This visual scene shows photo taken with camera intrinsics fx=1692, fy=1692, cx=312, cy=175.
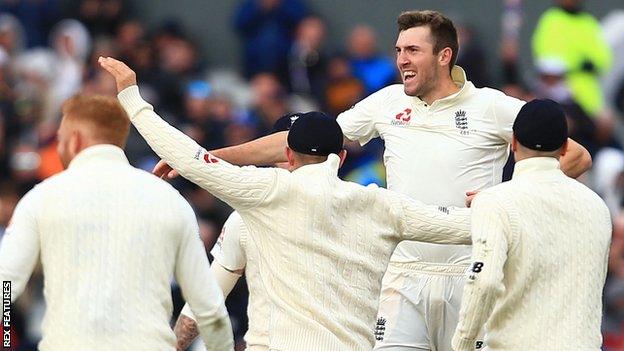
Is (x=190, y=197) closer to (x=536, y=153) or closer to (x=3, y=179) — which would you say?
(x=3, y=179)

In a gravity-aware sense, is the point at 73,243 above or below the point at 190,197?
above

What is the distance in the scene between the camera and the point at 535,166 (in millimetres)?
8094

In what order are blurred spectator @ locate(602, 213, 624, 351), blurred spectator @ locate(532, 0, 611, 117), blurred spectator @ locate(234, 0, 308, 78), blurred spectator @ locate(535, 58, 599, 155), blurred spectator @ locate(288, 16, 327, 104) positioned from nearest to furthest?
blurred spectator @ locate(602, 213, 624, 351) → blurred spectator @ locate(535, 58, 599, 155) → blurred spectator @ locate(532, 0, 611, 117) → blurred spectator @ locate(288, 16, 327, 104) → blurred spectator @ locate(234, 0, 308, 78)

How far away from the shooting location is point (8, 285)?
7250mm

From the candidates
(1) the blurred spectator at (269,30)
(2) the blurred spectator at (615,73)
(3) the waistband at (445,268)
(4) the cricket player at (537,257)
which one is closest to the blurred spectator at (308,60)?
(1) the blurred spectator at (269,30)

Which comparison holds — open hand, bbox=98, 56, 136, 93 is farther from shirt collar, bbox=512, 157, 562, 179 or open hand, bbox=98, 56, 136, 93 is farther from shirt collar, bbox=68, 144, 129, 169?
shirt collar, bbox=512, 157, 562, 179

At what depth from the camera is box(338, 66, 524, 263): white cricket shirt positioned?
→ 916 cm

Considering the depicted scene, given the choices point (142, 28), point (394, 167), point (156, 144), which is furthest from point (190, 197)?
point (156, 144)

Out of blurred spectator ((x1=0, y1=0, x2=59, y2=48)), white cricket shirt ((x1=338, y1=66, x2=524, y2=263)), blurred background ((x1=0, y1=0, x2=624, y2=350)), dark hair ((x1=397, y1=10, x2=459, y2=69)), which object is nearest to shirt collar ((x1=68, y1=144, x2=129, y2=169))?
white cricket shirt ((x1=338, y1=66, x2=524, y2=263))

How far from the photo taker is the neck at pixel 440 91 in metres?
9.34

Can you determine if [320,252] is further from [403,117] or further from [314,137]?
[403,117]

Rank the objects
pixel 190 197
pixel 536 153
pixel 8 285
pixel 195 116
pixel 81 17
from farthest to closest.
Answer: pixel 81 17 < pixel 195 116 < pixel 190 197 < pixel 536 153 < pixel 8 285

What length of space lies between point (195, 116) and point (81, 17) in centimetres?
246

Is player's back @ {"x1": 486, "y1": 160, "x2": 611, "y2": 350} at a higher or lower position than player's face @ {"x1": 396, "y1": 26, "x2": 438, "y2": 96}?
lower
